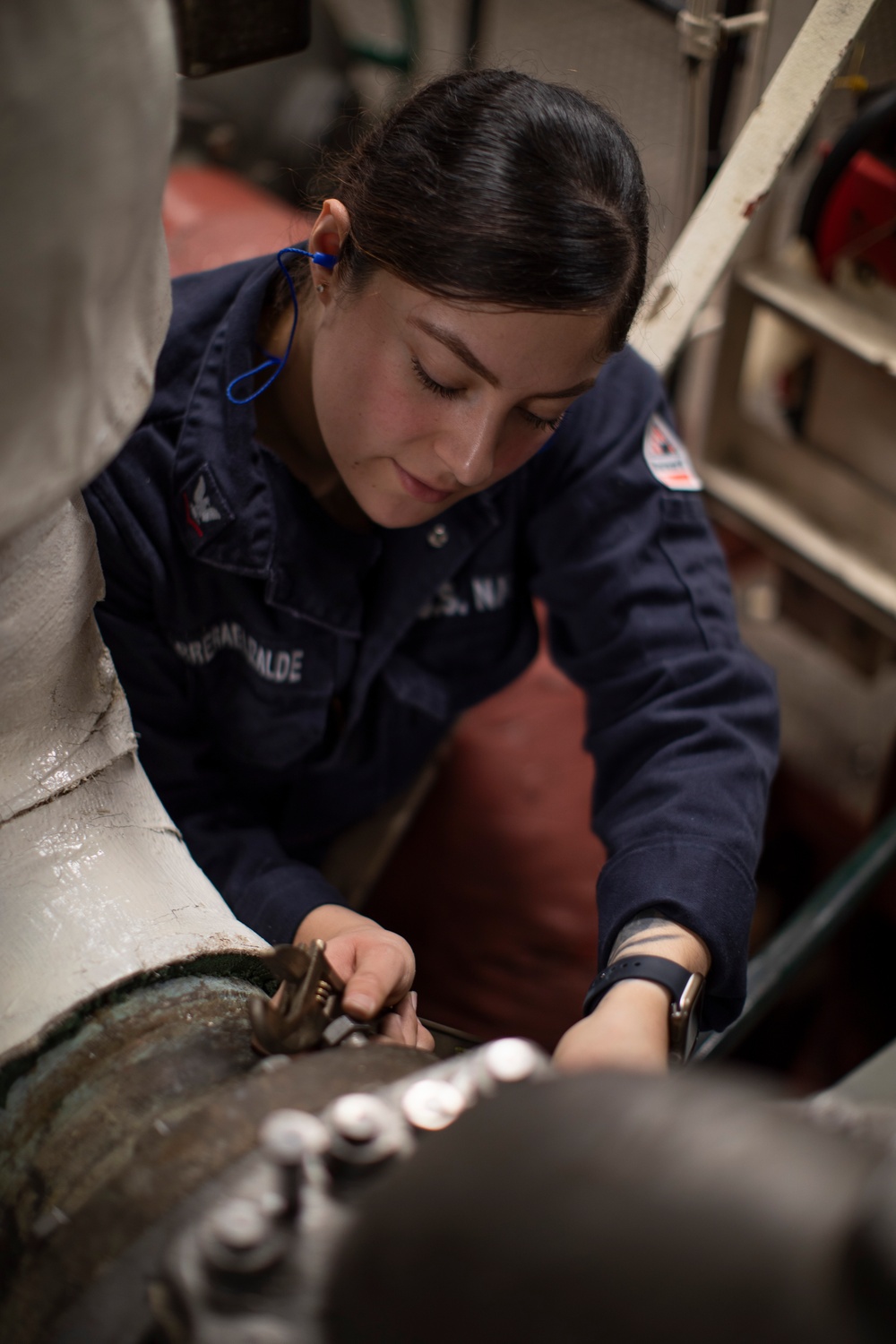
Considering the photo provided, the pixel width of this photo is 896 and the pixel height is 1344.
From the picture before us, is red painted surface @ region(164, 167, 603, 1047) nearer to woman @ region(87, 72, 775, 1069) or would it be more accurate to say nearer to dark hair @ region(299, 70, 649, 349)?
woman @ region(87, 72, 775, 1069)

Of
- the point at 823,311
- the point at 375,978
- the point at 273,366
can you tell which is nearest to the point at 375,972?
the point at 375,978

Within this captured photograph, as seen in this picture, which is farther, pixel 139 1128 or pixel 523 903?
pixel 523 903

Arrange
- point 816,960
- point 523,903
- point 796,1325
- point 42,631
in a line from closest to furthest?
point 796,1325, point 42,631, point 523,903, point 816,960

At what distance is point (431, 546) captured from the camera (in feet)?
3.22

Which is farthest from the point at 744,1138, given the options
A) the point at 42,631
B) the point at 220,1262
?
the point at 42,631

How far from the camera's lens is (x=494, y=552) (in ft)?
3.45

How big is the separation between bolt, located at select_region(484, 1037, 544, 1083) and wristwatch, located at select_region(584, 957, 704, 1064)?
27cm

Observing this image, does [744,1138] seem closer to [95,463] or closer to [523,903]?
[95,463]

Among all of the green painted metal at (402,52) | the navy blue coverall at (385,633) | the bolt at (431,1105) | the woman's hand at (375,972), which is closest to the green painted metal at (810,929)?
the navy blue coverall at (385,633)

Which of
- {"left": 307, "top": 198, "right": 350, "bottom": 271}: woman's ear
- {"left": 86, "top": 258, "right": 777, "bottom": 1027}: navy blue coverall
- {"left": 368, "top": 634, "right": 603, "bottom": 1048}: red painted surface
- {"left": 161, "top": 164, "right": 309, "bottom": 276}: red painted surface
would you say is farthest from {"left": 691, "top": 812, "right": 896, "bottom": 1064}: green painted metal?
{"left": 161, "top": 164, "right": 309, "bottom": 276}: red painted surface

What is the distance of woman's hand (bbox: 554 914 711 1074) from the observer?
0.70m

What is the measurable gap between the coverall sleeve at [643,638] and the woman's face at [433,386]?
0.65 feet

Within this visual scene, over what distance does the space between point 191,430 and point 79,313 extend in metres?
0.43

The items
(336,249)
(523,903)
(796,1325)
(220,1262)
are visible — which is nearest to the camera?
(796,1325)
